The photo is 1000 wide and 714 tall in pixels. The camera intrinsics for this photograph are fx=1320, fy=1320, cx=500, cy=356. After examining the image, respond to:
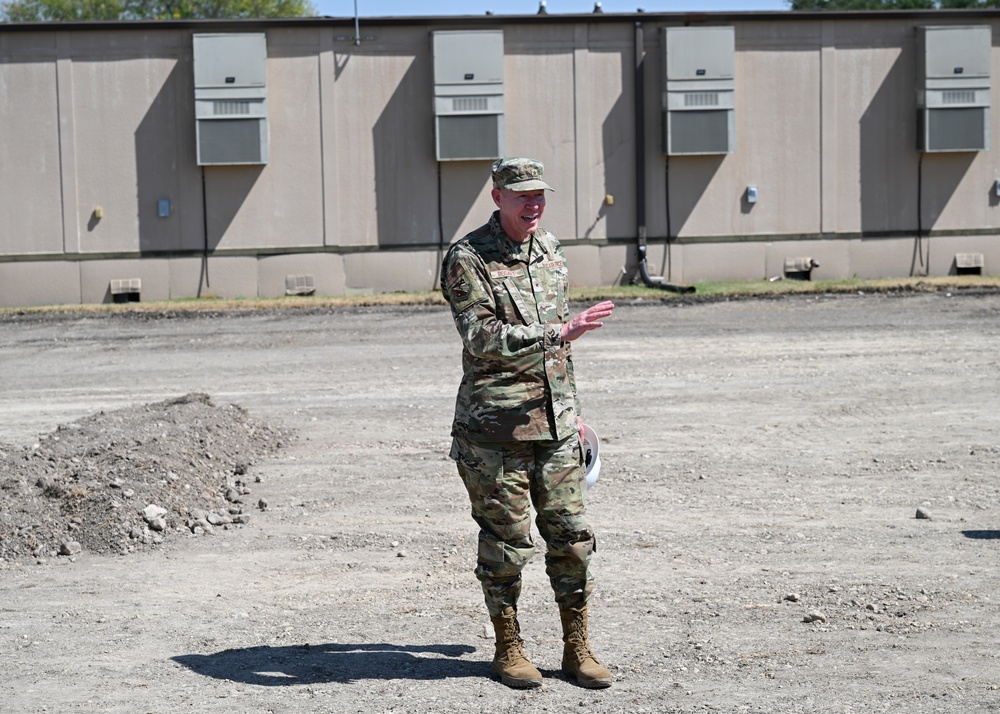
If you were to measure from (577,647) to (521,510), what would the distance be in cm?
64

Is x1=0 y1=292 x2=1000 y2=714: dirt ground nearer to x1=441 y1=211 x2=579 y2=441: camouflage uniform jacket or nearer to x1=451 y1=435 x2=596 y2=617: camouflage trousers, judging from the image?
x1=451 y1=435 x2=596 y2=617: camouflage trousers

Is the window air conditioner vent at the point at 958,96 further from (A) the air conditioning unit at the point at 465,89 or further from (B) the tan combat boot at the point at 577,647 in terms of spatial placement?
(B) the tan combat boot at the point at 577,647

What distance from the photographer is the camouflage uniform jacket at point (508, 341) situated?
17.6ft

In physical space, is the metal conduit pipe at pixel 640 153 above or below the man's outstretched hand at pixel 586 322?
above

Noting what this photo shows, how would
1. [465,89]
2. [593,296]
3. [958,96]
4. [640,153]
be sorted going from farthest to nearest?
1. [958,96]
2. [640,153]
3. [465,89]
4. [593,296]

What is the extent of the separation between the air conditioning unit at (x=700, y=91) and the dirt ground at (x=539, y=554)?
931 centimetres

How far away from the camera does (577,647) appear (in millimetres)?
5566

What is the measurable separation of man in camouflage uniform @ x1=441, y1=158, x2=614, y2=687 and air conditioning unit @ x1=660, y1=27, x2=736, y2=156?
62.4ft

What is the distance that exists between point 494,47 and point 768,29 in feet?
17.2

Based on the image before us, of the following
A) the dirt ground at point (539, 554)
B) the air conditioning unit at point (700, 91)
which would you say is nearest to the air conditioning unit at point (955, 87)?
the air conditioning unit at point (700, 91)

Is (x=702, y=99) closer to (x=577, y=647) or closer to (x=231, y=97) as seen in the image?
(x=231, y=97)

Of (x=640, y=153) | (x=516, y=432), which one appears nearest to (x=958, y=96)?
(x=640, y=153)

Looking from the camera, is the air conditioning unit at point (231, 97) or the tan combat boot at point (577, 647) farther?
the air conditioning unit at point (231, 97)

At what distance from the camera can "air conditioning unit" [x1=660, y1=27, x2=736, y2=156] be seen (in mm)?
24031
